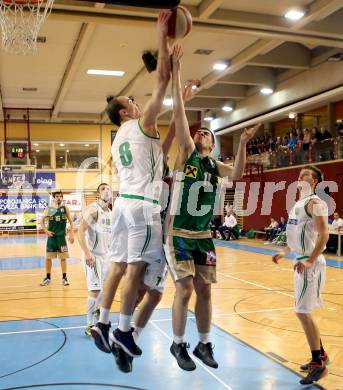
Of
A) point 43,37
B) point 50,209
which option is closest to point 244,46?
point 43,37

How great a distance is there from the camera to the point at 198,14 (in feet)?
37.9

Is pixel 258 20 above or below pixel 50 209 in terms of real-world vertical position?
above

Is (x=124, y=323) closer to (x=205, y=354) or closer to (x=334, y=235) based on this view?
(x=205, y=354)

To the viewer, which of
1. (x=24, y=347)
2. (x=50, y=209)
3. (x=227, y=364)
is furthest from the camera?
(x=50, y=209)

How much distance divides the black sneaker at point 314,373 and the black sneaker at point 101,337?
244cm

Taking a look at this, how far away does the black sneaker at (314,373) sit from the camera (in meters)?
4.95

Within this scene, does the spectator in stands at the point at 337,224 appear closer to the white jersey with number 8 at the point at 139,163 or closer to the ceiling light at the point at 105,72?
the ceiling light at the point at 105,72

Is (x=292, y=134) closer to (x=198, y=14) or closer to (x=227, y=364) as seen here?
(x=198, y=14)

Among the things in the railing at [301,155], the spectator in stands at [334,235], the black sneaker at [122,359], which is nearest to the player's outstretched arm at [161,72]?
the black sneaker at [122,359]

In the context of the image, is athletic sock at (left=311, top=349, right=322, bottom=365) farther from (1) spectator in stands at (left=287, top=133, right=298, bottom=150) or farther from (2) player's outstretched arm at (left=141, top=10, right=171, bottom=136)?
(1) spectator in stands at (left=287, top=133, right=298, bottom=150)

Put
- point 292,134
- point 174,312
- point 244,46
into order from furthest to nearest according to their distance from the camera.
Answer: point 292,134
point 244,46
point 174,312

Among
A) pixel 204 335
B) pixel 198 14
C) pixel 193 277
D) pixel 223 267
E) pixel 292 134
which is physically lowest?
pixel 223 267

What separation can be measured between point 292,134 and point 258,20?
8718 millimetres

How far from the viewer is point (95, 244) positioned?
22.9 feet
